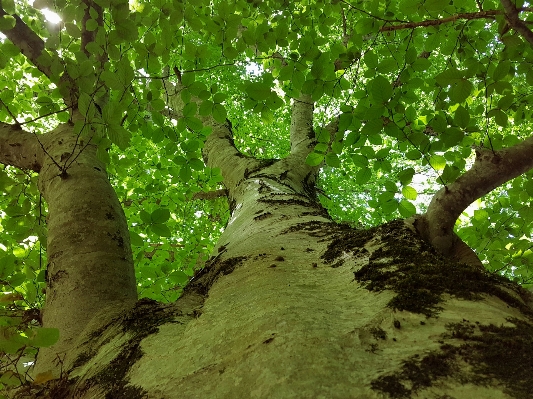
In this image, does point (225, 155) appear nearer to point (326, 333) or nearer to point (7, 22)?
point (7, 22)

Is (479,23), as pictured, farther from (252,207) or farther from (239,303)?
(239,303)

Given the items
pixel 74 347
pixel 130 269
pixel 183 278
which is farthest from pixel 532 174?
pixel 74 347

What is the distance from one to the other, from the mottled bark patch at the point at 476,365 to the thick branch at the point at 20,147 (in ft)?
8.36

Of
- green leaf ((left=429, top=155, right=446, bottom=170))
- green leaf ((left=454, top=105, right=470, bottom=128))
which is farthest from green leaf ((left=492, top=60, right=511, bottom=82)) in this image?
green leaf ((left=429, top=155, right=446, bottom=170))

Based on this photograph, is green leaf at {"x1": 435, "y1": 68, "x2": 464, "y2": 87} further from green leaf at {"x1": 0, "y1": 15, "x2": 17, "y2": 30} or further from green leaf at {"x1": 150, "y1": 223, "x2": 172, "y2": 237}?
green leaf at {"x1": 0, "y1": 15, "x2": 17, "y2": 30}

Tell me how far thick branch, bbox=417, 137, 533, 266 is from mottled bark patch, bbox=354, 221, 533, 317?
0.12 metres

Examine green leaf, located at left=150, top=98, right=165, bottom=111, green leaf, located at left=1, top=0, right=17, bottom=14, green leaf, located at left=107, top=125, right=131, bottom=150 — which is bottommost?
green leaf, located at left=107, top=125, right=131, bottom=150

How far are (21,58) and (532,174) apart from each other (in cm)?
531

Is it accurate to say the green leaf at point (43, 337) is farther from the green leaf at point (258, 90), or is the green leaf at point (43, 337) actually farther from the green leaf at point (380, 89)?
the green leaf at point (380, 89)

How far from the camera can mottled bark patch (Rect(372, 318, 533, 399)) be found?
616 mm

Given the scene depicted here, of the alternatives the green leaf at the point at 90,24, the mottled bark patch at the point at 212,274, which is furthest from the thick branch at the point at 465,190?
the green leaf at the point at 90,24

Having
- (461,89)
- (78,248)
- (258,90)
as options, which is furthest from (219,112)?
(461,89)

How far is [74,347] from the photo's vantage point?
4.65ft

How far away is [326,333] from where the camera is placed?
847 millimetres
